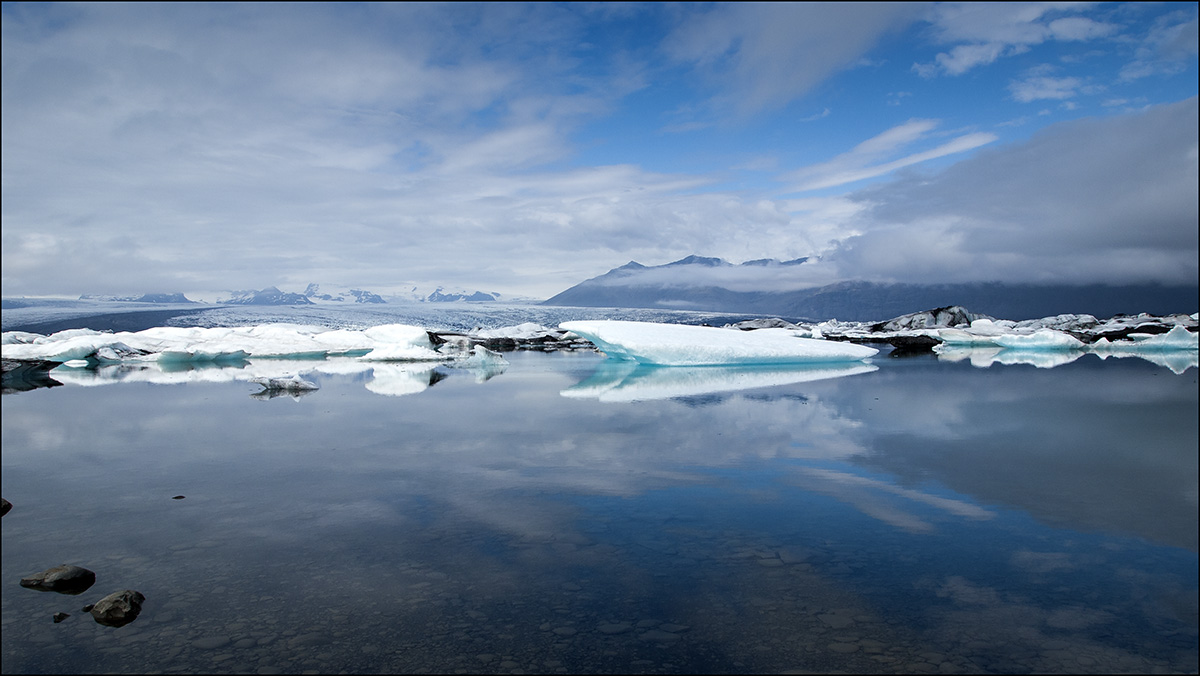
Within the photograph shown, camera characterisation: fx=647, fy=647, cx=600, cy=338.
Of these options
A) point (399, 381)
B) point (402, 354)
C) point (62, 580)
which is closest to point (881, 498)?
point (62, 580)

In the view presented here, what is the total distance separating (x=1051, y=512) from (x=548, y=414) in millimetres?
5190

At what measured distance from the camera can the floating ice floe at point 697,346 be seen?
1498 centimetres

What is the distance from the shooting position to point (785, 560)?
9.25 feet

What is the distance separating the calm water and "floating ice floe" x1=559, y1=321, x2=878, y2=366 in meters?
8.33

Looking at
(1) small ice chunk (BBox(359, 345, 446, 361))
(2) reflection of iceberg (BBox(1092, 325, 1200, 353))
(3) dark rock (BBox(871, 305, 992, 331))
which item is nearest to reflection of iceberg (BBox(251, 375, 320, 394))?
(1) small ice chunk (BBox(359, 345, 446, 361))

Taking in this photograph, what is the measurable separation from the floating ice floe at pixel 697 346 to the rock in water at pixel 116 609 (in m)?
12.8

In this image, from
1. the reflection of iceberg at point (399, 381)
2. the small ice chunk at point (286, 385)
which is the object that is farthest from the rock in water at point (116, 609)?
the small ice chunk at point (286, 385)

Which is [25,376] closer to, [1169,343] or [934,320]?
[1169,343]

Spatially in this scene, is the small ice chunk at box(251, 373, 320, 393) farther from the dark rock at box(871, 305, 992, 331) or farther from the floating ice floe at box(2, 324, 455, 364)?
the dark rock at box(871, 305, 992, 331)

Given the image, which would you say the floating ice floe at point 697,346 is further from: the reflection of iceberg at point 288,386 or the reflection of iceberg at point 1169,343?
the reflection of iceberg at point 1169,343

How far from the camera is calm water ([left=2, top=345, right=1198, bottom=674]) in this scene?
2090 millimetres

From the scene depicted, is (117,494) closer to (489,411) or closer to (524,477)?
(524,477)

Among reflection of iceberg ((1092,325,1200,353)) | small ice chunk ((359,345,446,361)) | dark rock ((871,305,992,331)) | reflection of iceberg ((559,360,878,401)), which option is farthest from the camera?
dark rock ((871,305,992,331))

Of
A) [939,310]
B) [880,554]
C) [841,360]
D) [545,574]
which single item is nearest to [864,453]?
[880,554]
